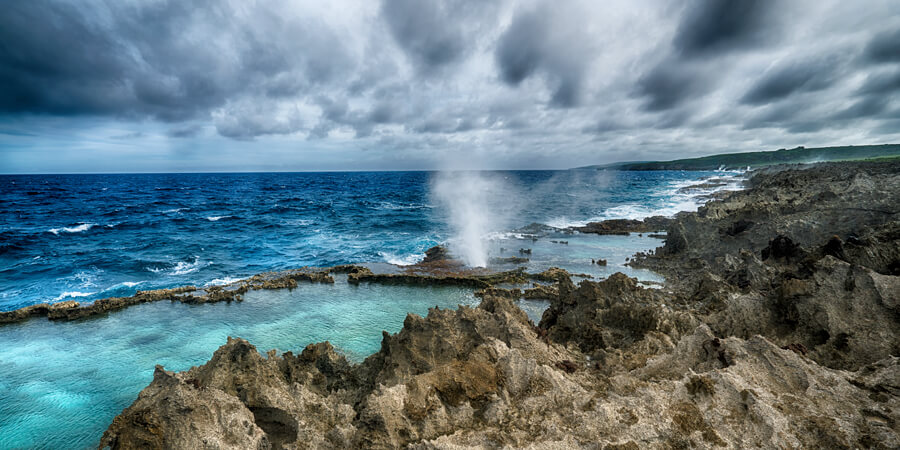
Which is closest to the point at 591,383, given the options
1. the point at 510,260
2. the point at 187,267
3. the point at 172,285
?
the point at 510,260

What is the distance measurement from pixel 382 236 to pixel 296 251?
8889 mm

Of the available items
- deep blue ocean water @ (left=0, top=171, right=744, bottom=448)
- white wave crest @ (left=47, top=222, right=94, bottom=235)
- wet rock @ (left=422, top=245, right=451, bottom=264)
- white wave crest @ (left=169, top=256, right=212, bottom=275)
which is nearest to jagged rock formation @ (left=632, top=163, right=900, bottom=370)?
deep blue ocean water @ (left=0, top=171, right=744, bottom=448)

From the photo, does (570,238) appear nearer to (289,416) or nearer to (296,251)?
(296,251)

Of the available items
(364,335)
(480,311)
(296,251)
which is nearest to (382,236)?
(296,251)

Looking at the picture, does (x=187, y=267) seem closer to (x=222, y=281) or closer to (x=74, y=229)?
(x=222, y=281)

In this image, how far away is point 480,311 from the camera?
864 cm

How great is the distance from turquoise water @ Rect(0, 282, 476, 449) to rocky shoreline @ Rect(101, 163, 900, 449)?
5.49 meters

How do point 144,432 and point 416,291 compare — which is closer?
point 144,432

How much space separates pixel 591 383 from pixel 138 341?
16.7 m

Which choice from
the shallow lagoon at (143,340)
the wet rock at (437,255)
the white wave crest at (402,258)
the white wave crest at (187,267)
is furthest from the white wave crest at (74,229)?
the wet rock at (437,255)

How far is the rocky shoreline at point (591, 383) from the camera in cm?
454

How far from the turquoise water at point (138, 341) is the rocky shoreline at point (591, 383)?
5490mm

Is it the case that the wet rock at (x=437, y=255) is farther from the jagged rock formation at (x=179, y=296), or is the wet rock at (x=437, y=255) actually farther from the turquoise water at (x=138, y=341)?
the jagged rock formation at (x=179, y=296)

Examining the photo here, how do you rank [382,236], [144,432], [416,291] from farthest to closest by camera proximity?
[382,236] < [416,291] < [144,432]
